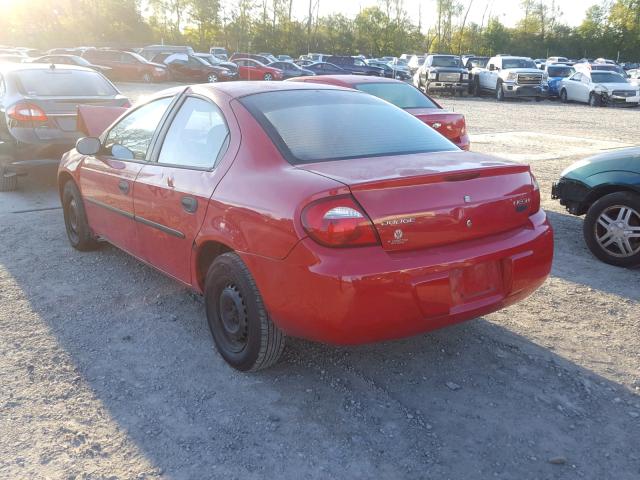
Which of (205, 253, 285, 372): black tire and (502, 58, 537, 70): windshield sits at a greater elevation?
(502, 58, 537, 70): windshield

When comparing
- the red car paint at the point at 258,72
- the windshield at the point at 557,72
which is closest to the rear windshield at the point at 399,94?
the windshield at the point at 557,72

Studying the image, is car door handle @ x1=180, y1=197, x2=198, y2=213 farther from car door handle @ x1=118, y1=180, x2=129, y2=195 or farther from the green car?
the green car

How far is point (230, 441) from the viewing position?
282 centimetres

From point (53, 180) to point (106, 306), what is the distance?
5.33 metres

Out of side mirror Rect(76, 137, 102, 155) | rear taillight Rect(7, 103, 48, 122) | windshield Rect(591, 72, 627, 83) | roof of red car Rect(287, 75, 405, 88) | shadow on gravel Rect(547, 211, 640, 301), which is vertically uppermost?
windshield Rect(591, 72, 627, 83)

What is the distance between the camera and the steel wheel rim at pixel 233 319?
332cm

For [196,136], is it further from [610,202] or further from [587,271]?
[610,202]

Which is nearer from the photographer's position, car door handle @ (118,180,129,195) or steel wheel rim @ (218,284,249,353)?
steel wheel rim @ (218,284,249,353)

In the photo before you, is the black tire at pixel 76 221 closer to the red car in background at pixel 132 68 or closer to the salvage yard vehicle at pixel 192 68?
the red car in background at pixel 132 68

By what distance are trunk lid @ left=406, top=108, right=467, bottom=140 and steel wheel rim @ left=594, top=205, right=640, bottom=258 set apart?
3.00 m

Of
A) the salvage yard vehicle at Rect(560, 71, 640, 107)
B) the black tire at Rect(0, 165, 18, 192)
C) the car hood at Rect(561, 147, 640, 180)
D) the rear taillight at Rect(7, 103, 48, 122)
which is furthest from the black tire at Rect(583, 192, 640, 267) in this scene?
the salvage yard vehicle at Rect(560, 71, 640, 107)

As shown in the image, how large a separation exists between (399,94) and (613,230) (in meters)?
4.12

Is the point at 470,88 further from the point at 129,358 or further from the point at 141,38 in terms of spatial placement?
the point at 141,38

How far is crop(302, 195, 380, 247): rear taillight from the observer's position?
2777mm
